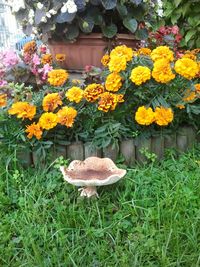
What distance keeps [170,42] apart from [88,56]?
2.09ft

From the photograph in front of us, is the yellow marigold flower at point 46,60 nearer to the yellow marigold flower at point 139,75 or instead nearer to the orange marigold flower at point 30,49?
the orange marigold flower at point 30,49

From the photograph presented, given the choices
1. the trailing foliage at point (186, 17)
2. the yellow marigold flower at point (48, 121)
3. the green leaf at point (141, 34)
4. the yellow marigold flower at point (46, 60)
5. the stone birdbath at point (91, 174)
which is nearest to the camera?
the stone birdbath at point (91, 174)

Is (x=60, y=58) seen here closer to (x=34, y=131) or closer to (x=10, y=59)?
(x=10, y=59)

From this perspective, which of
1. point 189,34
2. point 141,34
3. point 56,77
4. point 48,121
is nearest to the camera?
point 48,121

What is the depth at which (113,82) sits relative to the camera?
2324 millimetres

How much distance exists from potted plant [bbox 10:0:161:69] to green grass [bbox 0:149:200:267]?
1.08m

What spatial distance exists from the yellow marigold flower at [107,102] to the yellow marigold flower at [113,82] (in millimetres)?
70

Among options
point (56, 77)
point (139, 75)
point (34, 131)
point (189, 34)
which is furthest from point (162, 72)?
point (189, 34)

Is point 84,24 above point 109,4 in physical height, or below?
below

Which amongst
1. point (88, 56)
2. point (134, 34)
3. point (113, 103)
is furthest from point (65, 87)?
point (134, 34)

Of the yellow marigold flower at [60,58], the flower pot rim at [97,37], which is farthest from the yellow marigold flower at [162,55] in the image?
the yellow marigold flower at [60,58]

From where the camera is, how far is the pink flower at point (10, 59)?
105 inches

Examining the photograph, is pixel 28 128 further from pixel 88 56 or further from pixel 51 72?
pixel 88 56

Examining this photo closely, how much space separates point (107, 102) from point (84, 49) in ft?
2.94
